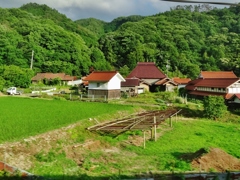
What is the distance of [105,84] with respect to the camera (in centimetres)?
3127

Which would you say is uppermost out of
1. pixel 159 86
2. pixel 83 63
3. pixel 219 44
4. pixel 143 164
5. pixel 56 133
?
pixel 219 44

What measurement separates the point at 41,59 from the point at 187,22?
178 ft

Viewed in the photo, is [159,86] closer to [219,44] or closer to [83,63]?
[83,63]

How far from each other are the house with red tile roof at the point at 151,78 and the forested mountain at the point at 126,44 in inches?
611

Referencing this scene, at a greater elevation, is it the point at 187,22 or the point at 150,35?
the point at 187,22

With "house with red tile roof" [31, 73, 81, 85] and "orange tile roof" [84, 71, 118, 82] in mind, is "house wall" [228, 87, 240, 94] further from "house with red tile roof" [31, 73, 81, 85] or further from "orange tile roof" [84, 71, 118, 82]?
"house with red tile roof" [31, 73, 81, 85]

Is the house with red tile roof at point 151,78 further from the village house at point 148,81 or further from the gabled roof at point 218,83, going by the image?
the gabled roof at point 218,83

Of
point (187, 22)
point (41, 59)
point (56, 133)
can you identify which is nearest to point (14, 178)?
point (56, 133)

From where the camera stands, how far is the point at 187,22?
8994cm

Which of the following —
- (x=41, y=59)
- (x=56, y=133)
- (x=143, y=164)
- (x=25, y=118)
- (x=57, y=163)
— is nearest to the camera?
(x=57, y=163)

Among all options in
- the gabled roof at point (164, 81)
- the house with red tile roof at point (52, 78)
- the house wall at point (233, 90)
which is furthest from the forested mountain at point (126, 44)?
the house wall at point (233, 90)

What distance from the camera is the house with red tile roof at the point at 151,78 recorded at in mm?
39625

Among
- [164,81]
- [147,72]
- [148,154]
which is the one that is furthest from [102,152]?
[147,72]

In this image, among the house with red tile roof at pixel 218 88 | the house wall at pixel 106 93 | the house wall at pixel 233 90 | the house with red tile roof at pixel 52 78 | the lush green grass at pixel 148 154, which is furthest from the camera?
the house with red tile roof at pixel 52 78
